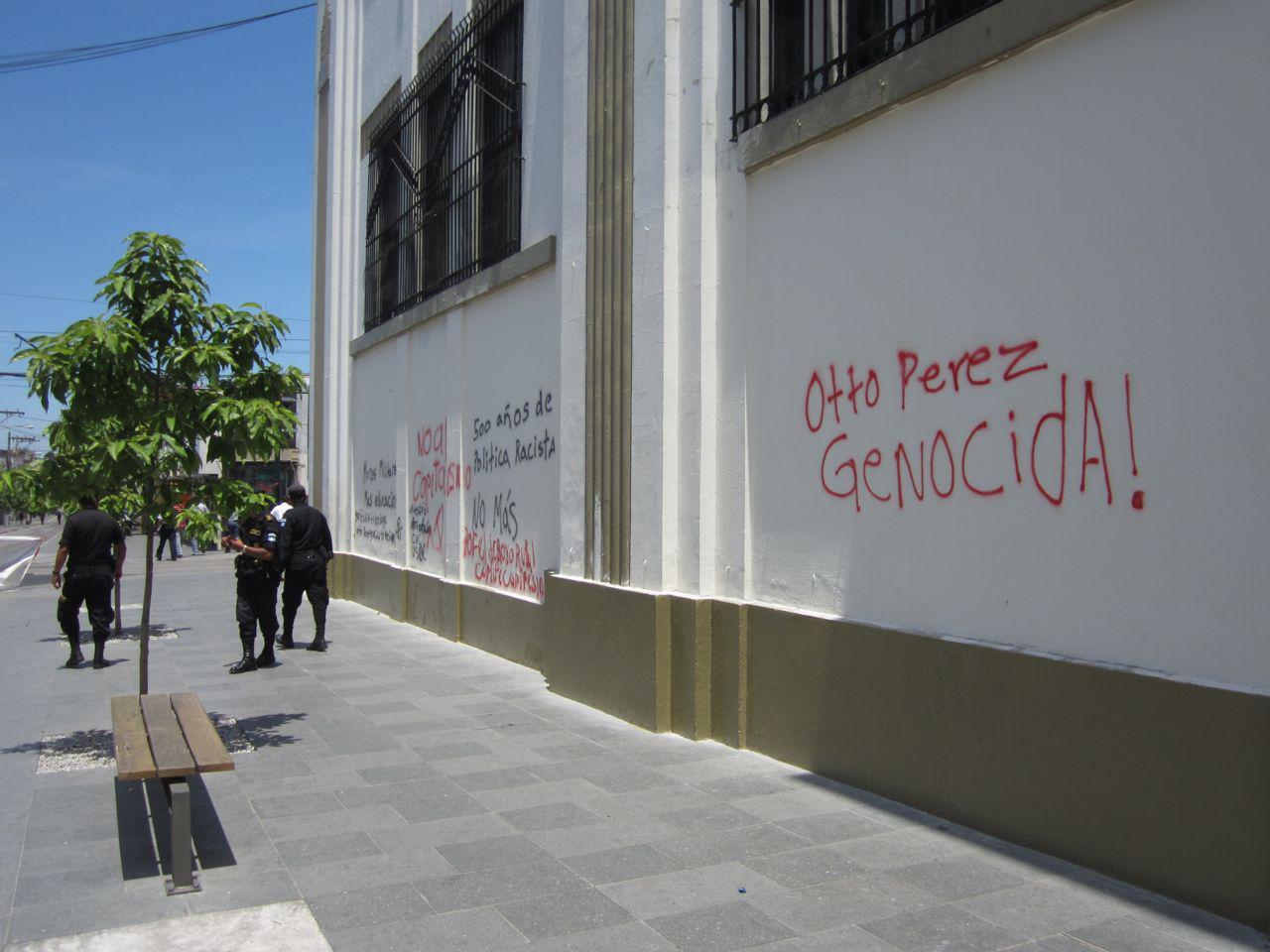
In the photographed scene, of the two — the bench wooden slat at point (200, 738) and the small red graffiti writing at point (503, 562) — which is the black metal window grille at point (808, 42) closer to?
the small red graffiti writing at point (503, 562)

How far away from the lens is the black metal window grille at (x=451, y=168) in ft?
34.7

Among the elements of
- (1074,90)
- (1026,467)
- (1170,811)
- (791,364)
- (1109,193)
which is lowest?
(1170,811)

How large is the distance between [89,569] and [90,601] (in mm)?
362

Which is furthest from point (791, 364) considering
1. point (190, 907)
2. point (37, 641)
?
point (37, 641)

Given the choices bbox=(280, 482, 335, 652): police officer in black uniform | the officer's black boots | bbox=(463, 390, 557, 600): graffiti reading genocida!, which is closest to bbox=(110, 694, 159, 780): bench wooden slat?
the officer's black boots

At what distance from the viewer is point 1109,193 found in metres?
4.59

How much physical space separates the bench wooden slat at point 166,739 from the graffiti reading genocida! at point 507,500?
162 inches

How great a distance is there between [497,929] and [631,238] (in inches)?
192

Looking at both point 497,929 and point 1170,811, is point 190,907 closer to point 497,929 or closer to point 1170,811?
point 497,929

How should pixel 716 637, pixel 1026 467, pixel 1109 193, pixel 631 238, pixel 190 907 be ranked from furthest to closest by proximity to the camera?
1. pixel 631 238
2. pixel 716 637
3. pixel 1026 467
4. pixel 1109 193
5. pixel 190 907

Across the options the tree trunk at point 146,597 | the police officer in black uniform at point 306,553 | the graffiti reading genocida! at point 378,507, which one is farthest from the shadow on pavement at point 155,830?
the graffiti reading genocida! at point 378,507

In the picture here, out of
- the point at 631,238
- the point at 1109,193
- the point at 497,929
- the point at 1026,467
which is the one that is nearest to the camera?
the point at 497,929

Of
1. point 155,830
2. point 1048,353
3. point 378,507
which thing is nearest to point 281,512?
point 378,507

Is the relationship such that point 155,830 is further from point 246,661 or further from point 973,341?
point 246,661
